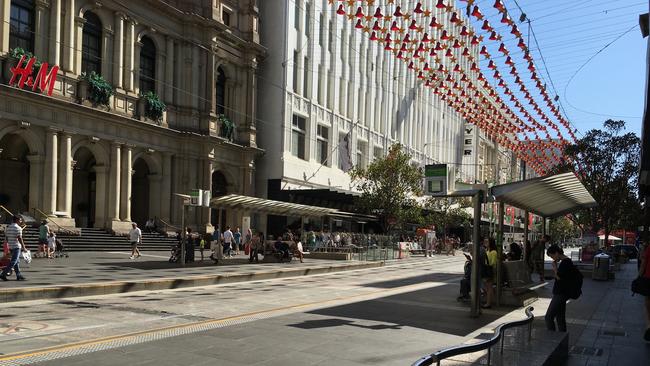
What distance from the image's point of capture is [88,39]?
102ft

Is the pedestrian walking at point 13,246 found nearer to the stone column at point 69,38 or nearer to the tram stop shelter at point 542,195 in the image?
the tram stop shelter at point 542,195

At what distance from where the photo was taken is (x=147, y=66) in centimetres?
3512

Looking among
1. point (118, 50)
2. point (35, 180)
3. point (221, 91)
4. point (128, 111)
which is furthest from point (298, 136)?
point (35, 180)

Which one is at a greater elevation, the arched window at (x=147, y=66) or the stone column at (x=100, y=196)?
the arched window at (x=147, y=66)

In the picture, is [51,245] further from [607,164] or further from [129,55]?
[607,164]

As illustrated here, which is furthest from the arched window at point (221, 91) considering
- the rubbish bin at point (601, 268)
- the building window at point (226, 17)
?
the rubbish bin at point (601, 268)

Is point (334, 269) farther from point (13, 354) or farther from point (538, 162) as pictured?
point (538, 162)

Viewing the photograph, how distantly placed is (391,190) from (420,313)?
29966 mm

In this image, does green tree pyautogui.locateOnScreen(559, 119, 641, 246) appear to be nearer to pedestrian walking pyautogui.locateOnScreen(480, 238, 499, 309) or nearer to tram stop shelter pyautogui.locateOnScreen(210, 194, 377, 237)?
tram stop shelter pyautogui.locateOnScreen(210, 194, 377, 237)

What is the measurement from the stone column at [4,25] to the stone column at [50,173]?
412cm

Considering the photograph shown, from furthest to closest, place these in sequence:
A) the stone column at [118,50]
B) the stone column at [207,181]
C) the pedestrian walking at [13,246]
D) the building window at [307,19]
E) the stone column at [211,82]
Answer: the building window at [307,19] → the stone column at [211,82] → the stone column at [207,181] → the stone column at [118,50] → the pedestrian walking at [13,246]

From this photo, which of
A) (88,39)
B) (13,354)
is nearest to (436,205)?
(88,39)

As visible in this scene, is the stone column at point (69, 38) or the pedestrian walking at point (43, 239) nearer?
the pedestrian walking at point (43, 239)

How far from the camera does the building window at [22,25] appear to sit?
88.6ft
